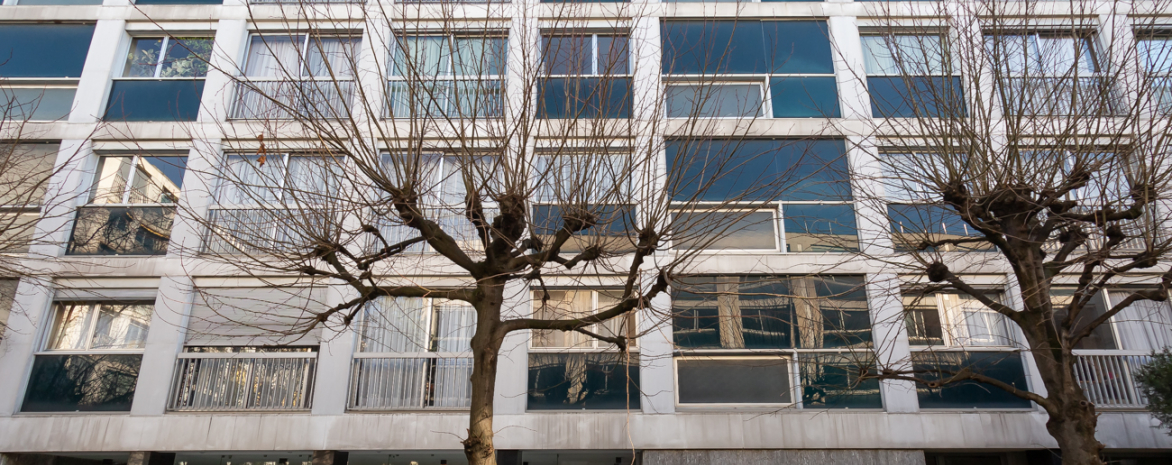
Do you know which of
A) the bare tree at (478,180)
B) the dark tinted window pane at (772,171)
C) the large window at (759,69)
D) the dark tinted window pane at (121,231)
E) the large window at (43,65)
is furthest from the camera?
the large window at (43,65)

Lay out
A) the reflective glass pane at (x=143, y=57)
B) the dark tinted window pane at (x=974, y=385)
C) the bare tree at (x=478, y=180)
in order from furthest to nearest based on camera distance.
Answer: the reflective glass pane at (x=143, y=57)
the dark tinted window pane at (x=974, y=385)
the bare tree at (x=478, y=180)

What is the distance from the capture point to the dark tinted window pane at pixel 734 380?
9.32 metres

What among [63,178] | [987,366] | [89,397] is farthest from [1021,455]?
[63,178]

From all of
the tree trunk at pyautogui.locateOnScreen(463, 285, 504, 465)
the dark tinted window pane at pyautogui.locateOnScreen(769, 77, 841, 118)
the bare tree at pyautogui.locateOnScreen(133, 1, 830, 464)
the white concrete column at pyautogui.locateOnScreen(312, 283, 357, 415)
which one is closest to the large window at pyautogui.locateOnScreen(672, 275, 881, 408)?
the bare tree at pyautogui.locateOnScreen(133, 1, 830, 464)

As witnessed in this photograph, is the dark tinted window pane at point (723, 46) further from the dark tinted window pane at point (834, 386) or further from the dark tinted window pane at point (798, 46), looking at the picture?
the dark tinted window pane at point (834, 386)

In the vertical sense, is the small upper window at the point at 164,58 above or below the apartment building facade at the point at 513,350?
above

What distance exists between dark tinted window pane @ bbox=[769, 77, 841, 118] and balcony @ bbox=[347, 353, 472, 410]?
604 centimetres

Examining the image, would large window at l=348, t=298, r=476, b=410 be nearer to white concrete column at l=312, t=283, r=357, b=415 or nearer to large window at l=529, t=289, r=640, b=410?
white concrete column at l=312, t=283, r=357, b=415

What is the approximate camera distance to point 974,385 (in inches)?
365

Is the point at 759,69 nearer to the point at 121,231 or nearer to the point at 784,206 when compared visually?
the point at 784,206

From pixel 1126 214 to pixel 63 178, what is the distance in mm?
13373

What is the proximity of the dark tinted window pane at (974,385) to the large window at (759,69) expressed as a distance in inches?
153

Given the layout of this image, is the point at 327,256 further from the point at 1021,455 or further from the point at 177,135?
the point at 1021,455

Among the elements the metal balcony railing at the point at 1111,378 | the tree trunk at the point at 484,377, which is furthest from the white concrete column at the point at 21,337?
the metal balcony railing at the point at 1111,378
